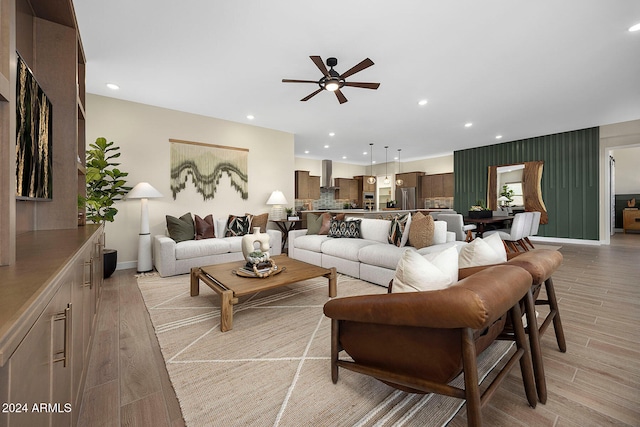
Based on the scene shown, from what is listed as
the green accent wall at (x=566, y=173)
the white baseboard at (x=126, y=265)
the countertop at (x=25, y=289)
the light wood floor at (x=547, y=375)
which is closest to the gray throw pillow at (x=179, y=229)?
the white baseboard at (x=126, y=265)

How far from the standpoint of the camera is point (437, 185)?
31.0 feet

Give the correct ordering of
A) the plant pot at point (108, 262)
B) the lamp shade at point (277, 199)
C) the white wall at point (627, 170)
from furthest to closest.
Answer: the white wall at point (627, 170) → the lamp shade at point (277, 199) → the plant pot at point (108, 262)

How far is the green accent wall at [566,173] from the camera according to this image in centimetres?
636

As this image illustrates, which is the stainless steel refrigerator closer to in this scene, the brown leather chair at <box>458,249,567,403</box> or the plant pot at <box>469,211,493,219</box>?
the plant pot at <box>469,211,493,219</box>

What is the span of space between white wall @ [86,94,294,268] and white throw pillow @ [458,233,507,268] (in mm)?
4723

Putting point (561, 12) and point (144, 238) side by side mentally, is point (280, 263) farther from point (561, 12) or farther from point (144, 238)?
point (561, 12)

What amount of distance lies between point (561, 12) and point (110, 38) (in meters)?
4.46

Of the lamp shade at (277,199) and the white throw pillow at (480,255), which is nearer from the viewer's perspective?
the white throw pillow at (480,255)

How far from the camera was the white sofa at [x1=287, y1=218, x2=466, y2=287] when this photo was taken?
10.7ft

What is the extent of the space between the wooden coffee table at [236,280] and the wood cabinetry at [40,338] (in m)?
1.01

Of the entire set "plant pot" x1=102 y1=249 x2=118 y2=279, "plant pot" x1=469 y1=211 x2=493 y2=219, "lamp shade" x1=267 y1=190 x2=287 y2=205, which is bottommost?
"plant pot" x1=102 y1=249 x2=118 y2=279

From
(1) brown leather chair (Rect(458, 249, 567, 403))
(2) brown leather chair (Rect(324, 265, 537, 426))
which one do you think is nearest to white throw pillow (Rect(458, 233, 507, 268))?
(1) brown leather chair (Rect(458, 249, 567, 403))

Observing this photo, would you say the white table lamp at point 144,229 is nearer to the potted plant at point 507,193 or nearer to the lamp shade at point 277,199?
the lamp shade at point 277,199

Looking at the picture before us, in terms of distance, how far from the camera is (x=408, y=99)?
4496 mm
